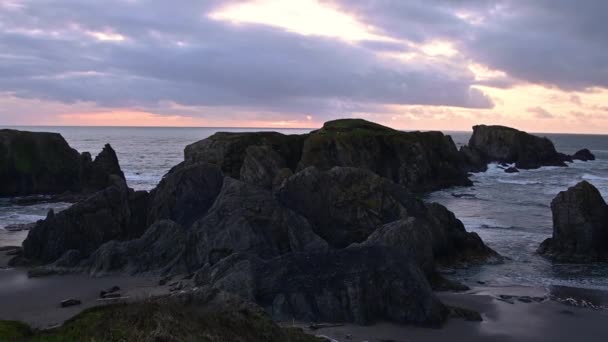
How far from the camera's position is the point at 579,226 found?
134 ft

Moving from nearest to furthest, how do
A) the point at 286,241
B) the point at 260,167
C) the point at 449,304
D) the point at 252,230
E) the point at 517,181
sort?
the point at 449,304 → the point at 252,230 → the point at 286,241 → the point at 260,167 → the point at 517,181

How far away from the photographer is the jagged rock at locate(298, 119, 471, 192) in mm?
84812

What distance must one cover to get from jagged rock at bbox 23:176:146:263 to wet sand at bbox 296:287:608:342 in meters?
21.7

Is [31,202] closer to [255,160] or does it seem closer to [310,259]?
[255,160]

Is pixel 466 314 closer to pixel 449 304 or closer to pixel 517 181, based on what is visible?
pixel 449 304

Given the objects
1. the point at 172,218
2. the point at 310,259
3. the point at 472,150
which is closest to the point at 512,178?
the point at 472,150

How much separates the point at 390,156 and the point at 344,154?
10343 mm

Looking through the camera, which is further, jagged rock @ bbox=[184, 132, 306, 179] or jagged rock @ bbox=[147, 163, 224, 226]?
jagged rock @ bbox=[184, 132, 306, 179]

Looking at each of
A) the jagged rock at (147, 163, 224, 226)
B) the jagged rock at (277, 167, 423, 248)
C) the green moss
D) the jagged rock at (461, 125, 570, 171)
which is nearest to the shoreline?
the green moss

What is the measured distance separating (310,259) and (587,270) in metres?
20.9

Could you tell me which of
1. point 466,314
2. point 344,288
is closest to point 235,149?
point 344,288

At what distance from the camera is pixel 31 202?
7169cm

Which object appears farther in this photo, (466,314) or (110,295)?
(110,295)

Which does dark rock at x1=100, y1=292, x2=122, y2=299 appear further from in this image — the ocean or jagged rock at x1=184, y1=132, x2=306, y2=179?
jagged rock at x1=184, y1=132, x2=306, y2=179
